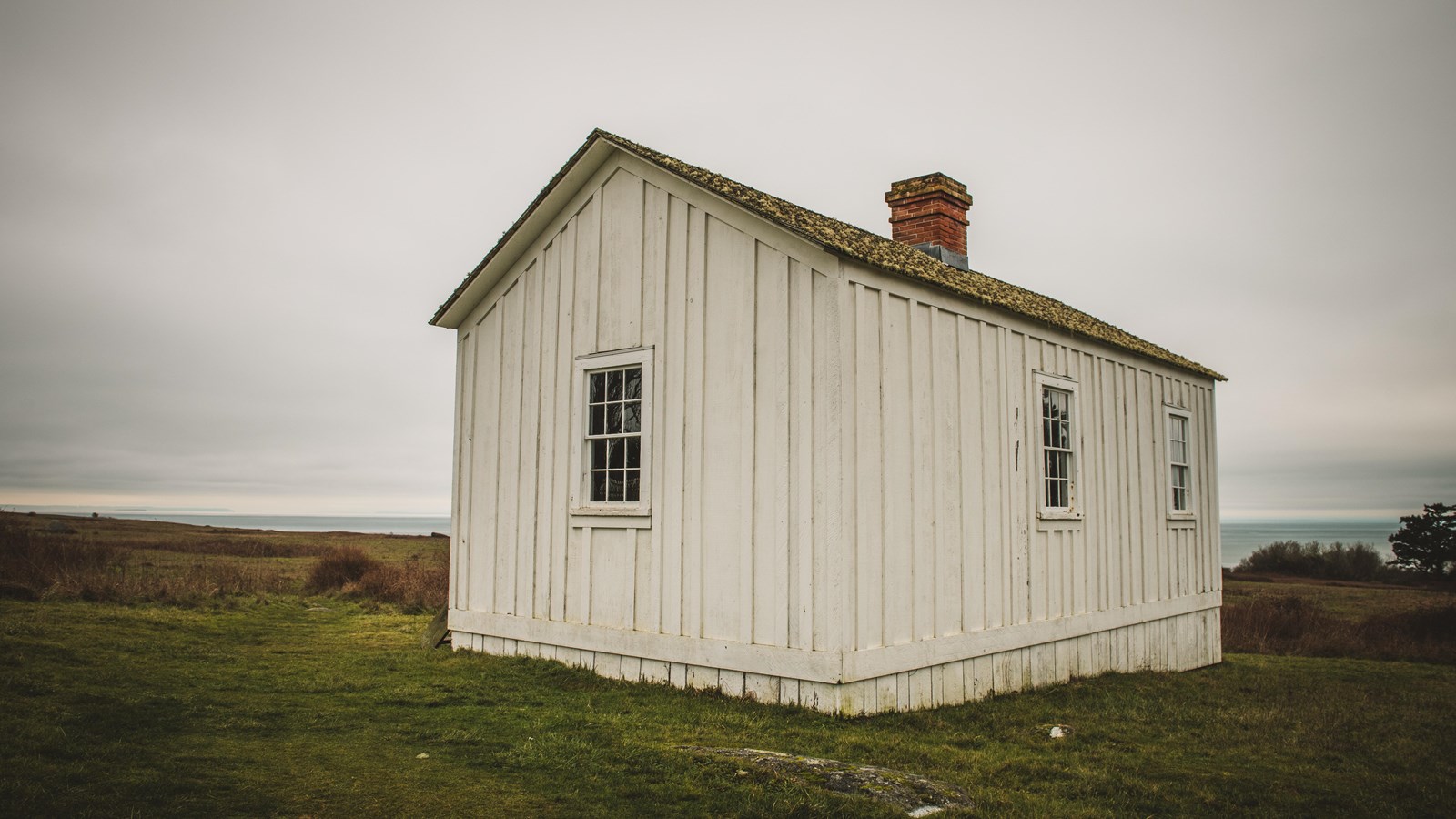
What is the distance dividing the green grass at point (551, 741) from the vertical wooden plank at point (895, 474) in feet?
3.29

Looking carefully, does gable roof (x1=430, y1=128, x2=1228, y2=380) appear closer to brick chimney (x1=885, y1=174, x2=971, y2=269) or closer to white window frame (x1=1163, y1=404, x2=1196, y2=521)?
brick chimney (x1=885, y1=174, x2=971, y2=269)

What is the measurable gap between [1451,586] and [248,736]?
37.0m

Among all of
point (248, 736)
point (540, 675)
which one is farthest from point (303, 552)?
point (248, 736)

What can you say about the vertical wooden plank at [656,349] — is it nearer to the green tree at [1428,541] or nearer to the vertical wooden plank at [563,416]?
the vertical wooden plank at [563,416]

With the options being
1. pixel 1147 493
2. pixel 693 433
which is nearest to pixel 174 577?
pixel 693 433

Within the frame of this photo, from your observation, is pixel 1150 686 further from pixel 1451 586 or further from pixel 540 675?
pixel 1451 586

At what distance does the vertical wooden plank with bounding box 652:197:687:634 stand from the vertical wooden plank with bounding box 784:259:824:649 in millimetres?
1231

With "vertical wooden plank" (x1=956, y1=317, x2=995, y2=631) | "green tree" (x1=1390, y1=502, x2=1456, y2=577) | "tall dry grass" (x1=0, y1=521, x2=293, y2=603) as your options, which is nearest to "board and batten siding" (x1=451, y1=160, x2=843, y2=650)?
"vertical wooden plank" (x1=956, y1=317, x2=995, y2=631)

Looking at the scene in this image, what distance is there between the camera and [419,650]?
1152 centimetres

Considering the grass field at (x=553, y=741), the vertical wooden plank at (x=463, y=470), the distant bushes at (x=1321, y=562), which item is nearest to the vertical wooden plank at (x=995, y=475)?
the grass field at (x=553, y=741)

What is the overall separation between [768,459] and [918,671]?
2552 millimetres

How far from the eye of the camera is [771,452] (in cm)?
873

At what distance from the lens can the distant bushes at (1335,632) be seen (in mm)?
17328

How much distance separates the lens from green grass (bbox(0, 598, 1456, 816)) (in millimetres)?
5629
